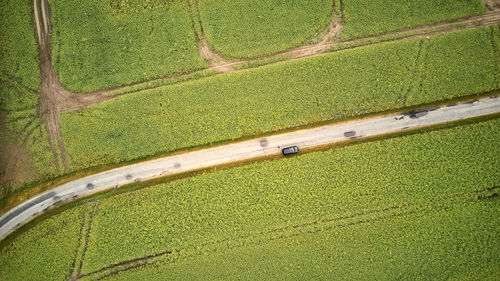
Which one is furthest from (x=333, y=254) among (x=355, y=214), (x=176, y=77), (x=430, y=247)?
(x=176, y=77)

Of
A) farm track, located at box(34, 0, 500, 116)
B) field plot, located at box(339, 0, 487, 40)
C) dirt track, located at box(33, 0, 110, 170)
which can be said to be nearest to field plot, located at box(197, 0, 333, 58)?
farm track, located at box(34, 0, 500, 116)

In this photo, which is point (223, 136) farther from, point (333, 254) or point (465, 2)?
point (465, 2)

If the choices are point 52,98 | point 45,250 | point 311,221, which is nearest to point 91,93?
point 52,98

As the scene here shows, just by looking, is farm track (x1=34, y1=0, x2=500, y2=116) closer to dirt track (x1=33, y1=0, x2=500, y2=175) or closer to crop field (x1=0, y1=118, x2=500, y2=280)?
dirt track (x1=33, y1=0, x2=500, y2=175)

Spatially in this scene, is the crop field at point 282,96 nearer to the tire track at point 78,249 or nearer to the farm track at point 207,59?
the farm track at point 207,59

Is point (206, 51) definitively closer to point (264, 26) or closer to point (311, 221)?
point (264, 26)
